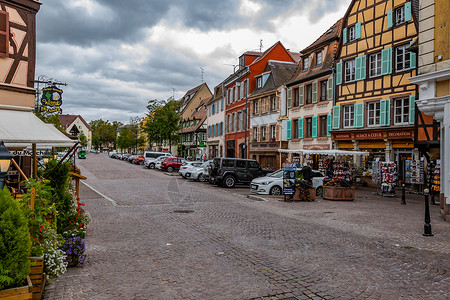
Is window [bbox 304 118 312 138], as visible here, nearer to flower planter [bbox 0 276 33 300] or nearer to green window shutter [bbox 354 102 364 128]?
green window shutter [bbox 354 102 364 128]

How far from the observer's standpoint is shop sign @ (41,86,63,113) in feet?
56.7

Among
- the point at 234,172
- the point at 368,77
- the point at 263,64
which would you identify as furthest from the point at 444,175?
the point at 263,64

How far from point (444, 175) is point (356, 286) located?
7499 mm

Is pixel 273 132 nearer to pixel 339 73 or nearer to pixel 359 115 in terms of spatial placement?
pixel 339 73

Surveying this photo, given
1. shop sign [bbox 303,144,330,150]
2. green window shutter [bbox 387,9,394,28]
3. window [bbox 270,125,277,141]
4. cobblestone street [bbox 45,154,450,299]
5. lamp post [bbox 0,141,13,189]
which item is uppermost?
green window shutter [bbox 387,9,394,28]

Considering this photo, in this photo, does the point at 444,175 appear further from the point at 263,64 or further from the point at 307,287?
the point at 263,64

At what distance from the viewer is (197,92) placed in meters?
69.1

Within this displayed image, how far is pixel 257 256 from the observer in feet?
23.0

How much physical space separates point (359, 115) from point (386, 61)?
3775 mm

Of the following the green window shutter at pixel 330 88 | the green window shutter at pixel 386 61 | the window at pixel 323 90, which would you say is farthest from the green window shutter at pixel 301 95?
the green window shutter at pixel 386 61

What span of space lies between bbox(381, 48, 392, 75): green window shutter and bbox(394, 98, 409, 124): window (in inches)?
77.2

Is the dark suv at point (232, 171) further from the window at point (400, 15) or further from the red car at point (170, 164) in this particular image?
the red car at point (170, 164)

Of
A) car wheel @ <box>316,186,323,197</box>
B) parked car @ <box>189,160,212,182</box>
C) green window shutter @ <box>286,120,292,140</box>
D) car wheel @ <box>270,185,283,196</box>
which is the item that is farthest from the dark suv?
green window shutter @ <box>286,120,292,140</box>

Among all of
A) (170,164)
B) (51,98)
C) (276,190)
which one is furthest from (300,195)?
(170,164)
